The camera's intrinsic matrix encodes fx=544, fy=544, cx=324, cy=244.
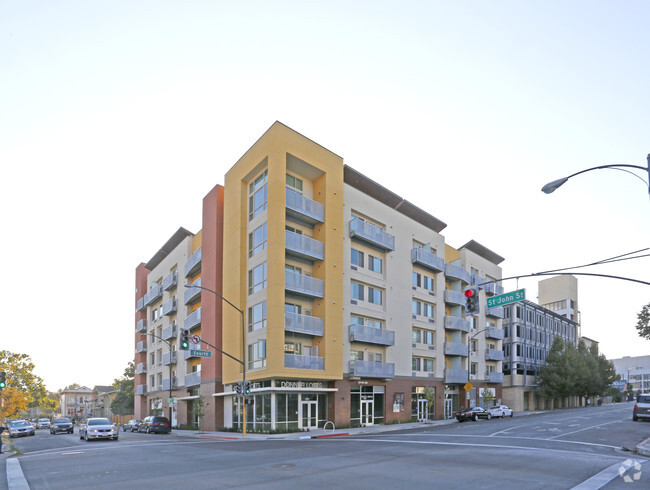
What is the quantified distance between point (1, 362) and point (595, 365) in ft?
292

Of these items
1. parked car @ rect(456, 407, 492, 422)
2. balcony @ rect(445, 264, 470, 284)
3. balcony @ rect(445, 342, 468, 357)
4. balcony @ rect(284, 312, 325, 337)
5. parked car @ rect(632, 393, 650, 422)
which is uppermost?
balcony @ rect(445, 264, 470, 284)

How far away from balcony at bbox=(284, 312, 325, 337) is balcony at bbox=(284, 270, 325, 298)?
5.67 feet

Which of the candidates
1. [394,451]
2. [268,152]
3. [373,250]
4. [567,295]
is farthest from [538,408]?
[394,451]

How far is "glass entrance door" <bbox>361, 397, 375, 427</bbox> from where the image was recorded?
1764 inches

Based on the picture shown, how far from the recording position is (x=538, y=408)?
80.6 m

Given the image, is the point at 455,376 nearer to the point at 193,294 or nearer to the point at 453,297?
the point at 453,297

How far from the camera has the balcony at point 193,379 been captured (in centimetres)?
4969

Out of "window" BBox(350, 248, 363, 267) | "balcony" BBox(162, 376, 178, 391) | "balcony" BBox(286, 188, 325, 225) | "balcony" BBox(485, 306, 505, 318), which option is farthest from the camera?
"balcony" BBox(485, 306, 505, 318)

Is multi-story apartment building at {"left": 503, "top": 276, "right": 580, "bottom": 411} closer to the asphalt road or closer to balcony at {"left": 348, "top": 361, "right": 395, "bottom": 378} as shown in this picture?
balcony at {"left": 348, "top": 361, "right": 395, "bottom": 378}

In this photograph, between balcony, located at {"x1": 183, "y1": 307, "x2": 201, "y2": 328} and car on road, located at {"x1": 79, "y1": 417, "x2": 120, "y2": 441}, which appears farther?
balcony, located at {"x1": 183, "y1": 307, "x2": 201, "y2": 328}

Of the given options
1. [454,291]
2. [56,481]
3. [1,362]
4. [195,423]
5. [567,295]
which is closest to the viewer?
[56,481]

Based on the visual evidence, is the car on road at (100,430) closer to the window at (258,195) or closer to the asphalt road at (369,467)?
the asphalt road at (369,467)

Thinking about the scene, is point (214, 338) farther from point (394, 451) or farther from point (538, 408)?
point (538, 408)

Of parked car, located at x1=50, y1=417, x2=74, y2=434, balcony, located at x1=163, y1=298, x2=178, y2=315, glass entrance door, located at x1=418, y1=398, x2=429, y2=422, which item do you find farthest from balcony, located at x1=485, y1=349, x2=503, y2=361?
parked car, located at x1=50, y1=417, x2=74, y2=434
